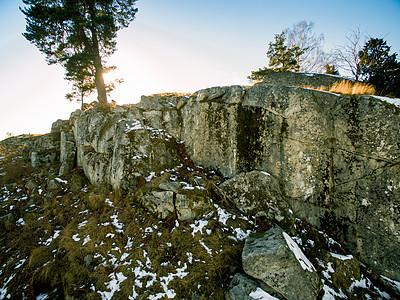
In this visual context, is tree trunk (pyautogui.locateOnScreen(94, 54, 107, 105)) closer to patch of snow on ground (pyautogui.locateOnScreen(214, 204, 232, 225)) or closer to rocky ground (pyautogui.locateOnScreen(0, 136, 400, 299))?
rocky ground (pyautogui.locateOnScreen(0, 136, 400, 299))

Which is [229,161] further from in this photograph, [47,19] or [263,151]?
[47,19]

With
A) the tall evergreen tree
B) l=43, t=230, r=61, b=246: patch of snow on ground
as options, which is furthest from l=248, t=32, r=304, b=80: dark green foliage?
l=43, t=230, r=61, b=246: patch of snow on ground

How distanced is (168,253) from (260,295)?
2958 mm

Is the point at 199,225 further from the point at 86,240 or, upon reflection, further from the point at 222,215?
the point at 86,240

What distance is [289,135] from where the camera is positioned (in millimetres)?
6875

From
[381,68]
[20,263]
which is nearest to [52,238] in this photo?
[20,263]

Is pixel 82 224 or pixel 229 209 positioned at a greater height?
A: pixel 229 209

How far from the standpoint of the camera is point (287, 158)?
6855 mm

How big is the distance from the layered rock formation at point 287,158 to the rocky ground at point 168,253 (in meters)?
0.48

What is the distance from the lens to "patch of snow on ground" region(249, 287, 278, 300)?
3700 mm

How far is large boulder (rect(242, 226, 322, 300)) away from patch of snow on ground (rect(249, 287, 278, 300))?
0.76 ft

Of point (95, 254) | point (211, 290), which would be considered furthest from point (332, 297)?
point (95, 254)

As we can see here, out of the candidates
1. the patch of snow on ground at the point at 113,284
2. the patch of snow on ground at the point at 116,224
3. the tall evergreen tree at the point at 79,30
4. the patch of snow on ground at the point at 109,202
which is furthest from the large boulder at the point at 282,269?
the tall evergreen tree at the point at 79,30

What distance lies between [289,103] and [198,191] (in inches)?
227
